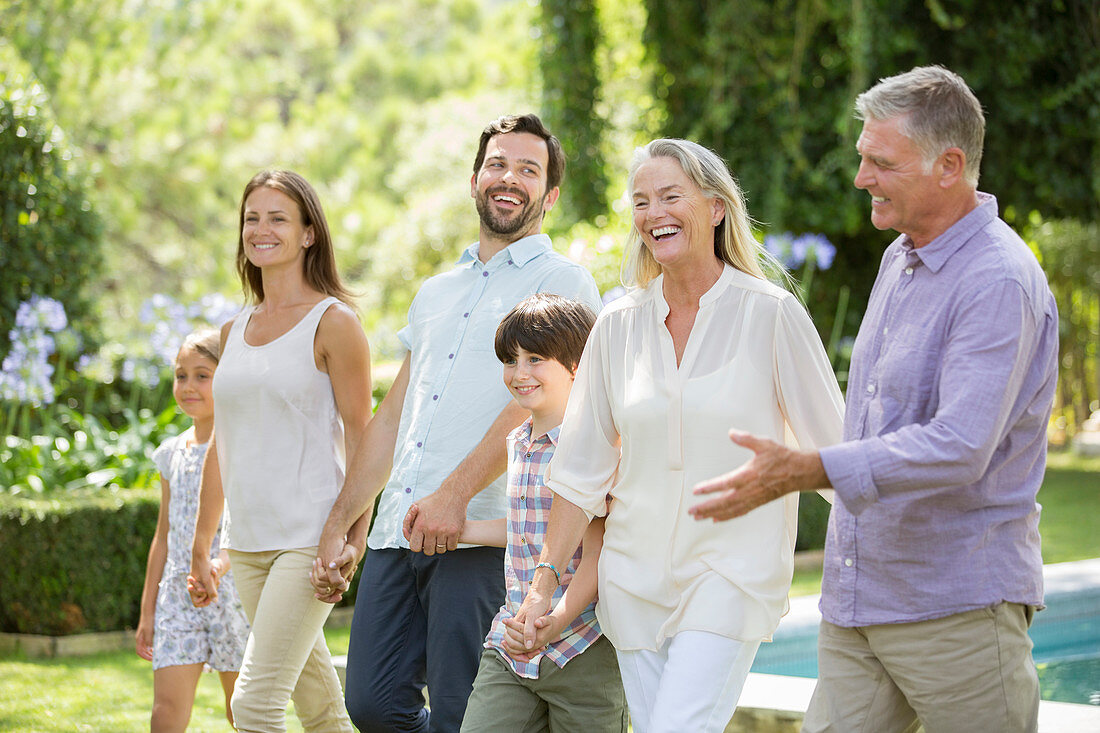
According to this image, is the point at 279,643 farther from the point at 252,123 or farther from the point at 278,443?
the point at 252,123

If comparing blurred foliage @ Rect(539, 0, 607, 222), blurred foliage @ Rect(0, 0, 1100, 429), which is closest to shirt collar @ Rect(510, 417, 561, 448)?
blurred foliage @ Rect(0, 0, 1100, 429)

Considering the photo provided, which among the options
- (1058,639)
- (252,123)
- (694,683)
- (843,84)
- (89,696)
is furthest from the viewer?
(252,123)

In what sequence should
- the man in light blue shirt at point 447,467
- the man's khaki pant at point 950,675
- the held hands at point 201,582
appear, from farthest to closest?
1. the held hands at point 201,582
2. the man in light blue shirt at point 447,467
3. the man's khaki pant at point 950,675

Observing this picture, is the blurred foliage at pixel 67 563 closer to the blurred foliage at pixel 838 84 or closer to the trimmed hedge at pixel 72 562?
the trimmed hedge at pixel 72 562

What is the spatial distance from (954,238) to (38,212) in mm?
Result: 8613

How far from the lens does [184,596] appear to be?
13.9 ft

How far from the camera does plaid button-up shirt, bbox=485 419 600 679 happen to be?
2.90 metres

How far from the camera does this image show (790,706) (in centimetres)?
398

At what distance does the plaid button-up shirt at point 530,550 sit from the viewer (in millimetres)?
2898

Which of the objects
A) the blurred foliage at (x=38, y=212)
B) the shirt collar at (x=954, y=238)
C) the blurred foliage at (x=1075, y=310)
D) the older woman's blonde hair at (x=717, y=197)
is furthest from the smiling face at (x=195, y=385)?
the blurred foliage at (x=1075, y=310)

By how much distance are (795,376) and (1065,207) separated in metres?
11.0

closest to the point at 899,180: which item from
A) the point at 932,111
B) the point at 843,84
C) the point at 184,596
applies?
the point at 932,111

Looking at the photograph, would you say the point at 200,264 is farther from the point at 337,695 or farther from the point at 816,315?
the point at 337,695

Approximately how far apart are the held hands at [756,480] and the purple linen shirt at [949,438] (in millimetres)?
73
